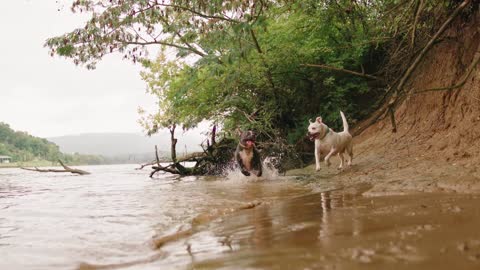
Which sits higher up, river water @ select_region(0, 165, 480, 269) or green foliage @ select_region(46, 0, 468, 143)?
green foliage @ select_region(46, 0, 468, 143)

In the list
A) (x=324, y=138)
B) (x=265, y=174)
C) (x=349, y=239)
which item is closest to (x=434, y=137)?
(x=324, y=138)

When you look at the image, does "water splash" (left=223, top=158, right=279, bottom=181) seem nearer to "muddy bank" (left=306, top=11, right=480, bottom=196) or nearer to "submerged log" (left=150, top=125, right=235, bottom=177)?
"muddy bank" (left=306, top=11, right=480, bottom=196)

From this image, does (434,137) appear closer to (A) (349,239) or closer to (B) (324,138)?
(B) (324,138)

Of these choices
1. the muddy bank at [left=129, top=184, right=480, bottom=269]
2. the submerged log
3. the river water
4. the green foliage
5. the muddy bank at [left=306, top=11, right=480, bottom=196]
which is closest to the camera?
the muddy bank at [left=129, top=184, right=480, bottom=269]

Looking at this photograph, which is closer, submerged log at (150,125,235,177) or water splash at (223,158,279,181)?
water splash at (223,158,279,181)

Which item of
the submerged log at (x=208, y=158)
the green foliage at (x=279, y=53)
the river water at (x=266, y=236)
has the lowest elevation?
the river water at (x=266, y=236)

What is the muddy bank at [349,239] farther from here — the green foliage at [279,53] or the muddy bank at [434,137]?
the green foliage at [279,53]

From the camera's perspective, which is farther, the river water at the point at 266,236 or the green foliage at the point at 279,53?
the green foliage at the point at 279,53

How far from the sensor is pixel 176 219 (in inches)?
182

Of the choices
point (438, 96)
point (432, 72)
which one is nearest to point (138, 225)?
point (438, 96)

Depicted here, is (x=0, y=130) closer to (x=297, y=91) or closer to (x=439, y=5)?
(x=297, y=91)

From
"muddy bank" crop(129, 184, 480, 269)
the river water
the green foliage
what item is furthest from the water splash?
"muddy bank" crop(129, 184, 480, 269)

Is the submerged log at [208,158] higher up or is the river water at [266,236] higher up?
the submerged log at [208,158]

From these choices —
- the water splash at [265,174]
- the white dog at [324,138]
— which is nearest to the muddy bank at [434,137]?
the white dog at [324,138]
